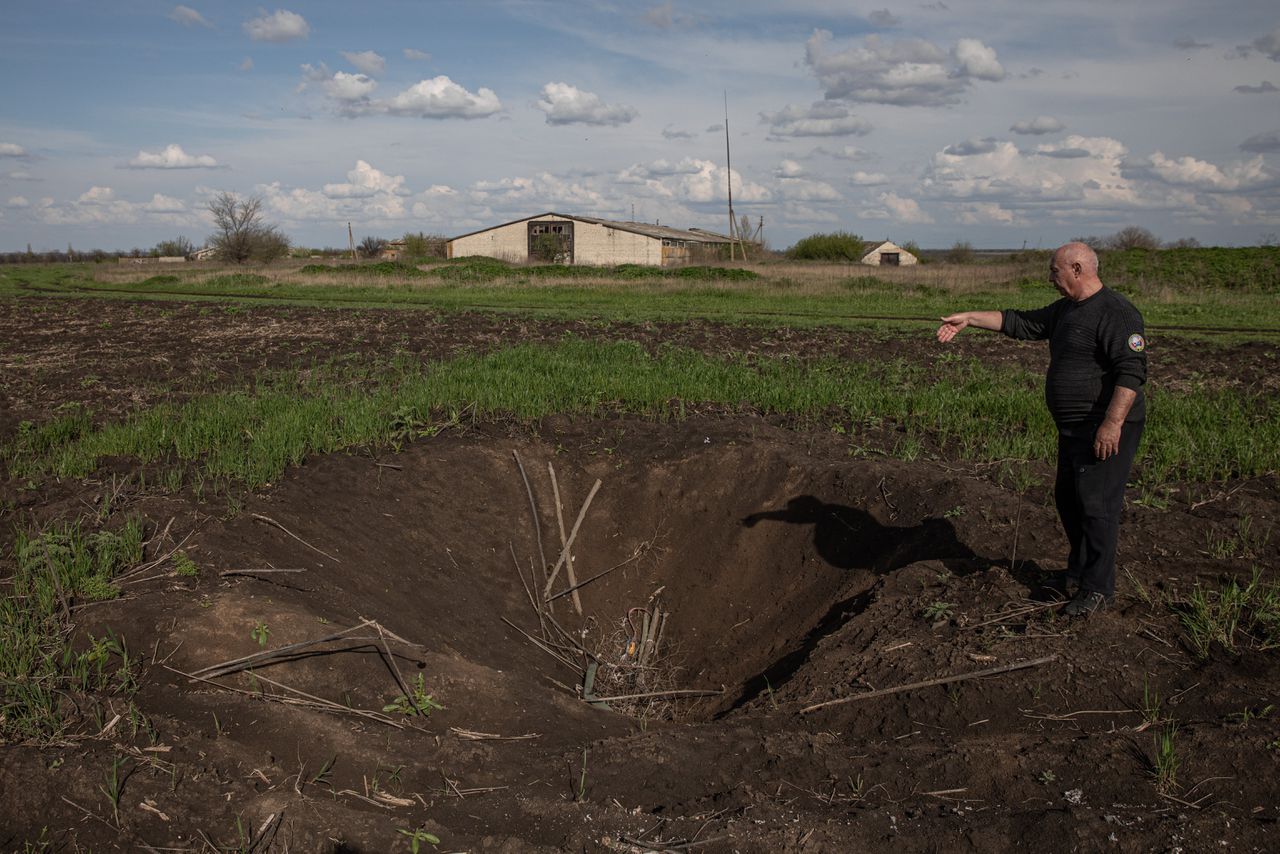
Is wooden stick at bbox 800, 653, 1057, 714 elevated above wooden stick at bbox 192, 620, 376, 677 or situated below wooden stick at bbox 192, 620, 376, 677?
below

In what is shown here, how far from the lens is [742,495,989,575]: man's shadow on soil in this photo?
255 inches

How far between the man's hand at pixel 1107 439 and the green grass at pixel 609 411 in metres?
3.31

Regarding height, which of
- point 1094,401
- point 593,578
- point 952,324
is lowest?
point 593,578

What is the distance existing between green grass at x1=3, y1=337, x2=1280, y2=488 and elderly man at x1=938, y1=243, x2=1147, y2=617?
291cm

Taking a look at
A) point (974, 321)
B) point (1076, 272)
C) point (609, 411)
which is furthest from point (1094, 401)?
point (609, 411)

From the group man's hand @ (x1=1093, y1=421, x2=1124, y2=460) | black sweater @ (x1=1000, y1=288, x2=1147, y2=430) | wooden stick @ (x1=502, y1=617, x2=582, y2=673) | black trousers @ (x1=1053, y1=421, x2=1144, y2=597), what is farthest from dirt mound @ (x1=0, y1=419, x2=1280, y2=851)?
black sweater @ (x1=1000, y1=288, x2=1147, y2=430)

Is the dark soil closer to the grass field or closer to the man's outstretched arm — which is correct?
the man's outstretched arm

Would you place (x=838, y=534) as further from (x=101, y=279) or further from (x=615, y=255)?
(x=615, y=255)

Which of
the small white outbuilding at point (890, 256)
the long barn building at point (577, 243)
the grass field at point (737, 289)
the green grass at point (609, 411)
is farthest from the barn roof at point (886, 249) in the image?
the green grass at point (609, 411)

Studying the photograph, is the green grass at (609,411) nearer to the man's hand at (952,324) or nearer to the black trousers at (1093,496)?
the black trousers at (1093,496)

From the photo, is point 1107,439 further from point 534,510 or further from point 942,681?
point 534,510

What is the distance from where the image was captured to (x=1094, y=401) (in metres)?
4.91

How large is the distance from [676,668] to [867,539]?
1.76 meters

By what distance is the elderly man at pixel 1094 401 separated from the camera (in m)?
4.71
